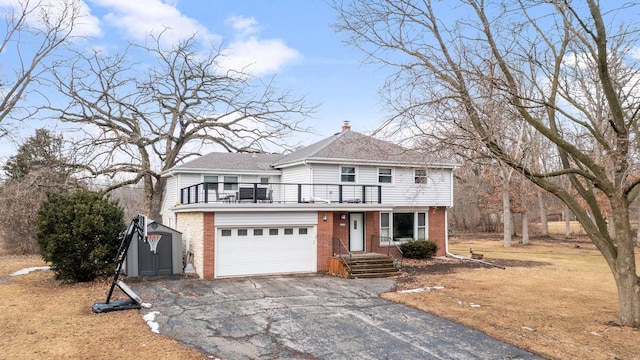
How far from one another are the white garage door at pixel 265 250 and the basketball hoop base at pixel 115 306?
498 centimetres

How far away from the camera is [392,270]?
17531 millimetres

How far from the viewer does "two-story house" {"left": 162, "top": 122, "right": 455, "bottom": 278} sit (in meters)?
16.6

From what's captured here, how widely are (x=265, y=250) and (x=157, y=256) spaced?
4188mm

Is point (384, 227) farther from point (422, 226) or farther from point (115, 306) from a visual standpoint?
point (115, 306)

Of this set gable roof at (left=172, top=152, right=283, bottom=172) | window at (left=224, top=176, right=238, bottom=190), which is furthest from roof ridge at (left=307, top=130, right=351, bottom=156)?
window at (left=224, top=176, right=238, bottom=190)

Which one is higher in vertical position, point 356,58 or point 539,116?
point 356,58

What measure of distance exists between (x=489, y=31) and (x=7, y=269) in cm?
2111

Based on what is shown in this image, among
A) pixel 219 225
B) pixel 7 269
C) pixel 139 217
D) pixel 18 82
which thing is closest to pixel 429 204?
pixel 219 225

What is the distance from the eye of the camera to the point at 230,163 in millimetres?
23641

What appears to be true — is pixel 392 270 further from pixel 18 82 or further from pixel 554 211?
pixel 554 211

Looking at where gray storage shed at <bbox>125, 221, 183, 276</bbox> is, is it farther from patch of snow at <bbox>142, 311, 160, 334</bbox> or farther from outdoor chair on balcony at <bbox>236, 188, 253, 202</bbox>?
patch of snow at <bbox>142, 311, 160, 334</bbox>

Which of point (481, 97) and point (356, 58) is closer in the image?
point (481, 97)

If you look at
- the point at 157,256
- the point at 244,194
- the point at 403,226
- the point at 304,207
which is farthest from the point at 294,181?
the point at 157,256

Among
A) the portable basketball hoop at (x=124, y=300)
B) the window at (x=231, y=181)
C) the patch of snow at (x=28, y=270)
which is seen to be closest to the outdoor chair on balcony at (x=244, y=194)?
the window at (x=231, y=181)
